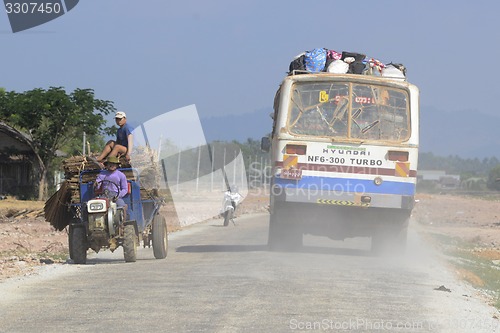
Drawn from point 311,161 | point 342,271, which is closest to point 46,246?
point 311,161

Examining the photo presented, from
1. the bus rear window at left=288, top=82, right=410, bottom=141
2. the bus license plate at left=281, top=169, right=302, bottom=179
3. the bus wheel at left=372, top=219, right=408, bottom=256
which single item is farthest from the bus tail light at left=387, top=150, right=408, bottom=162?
the bus license plate at left=281, top=169, right=302, bottom=179

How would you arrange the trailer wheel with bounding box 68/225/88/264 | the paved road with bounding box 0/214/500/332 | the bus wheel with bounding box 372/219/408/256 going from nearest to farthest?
the paved road with bounding box 0/214/500/332 < the trailer wheel with bounding box 68/225/88/264 < the bus wheel with bounding box 372/219/408/256

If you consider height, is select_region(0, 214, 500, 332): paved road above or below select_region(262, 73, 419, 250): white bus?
below

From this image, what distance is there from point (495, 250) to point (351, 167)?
13123 millimetres

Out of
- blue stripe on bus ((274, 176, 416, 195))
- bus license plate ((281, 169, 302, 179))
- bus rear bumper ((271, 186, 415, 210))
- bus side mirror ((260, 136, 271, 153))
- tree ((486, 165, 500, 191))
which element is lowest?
tree ((486, 165, 500, 191))

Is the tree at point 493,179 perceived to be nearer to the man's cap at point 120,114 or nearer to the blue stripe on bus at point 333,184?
the blue stripe on bus at point 333,184

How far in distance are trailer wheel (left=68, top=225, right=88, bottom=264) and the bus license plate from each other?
426cm

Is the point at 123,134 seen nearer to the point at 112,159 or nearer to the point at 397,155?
the point at 112,159

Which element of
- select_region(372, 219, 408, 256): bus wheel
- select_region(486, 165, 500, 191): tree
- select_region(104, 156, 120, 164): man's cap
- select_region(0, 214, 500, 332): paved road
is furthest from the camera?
select_region(486, 165, 500, 191): tree

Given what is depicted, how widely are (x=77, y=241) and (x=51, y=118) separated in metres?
38.7

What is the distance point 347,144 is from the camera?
18.9 metres

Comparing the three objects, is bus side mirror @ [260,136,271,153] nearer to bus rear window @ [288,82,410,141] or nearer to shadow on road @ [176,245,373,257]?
bus rear window @ [288,82,410,141]

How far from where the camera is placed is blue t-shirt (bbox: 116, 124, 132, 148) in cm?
1673

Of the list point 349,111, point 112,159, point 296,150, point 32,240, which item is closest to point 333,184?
point 296,150
